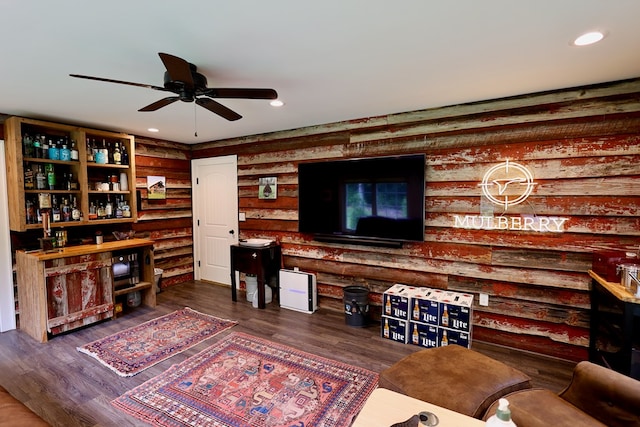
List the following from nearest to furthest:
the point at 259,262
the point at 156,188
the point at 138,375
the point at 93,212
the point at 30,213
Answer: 1. the point at 138,375
2. the point at 30,213
3. the point at 93,212
4. the point at 259,262
5. the point at 156,188

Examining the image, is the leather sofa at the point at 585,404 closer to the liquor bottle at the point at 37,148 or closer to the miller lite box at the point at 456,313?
the miller lite box at the point at 456,313

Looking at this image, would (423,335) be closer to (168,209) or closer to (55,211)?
(168,209)

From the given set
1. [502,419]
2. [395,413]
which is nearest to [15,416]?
[395,413]

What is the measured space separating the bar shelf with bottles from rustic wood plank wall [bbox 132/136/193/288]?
367 millimetres

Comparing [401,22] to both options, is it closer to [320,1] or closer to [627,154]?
[320,1]

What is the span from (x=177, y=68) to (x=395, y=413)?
2058 mm

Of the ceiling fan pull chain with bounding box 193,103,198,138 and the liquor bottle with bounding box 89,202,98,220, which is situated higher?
the ceiling fan pull chain with bounding box 193,103,198,138

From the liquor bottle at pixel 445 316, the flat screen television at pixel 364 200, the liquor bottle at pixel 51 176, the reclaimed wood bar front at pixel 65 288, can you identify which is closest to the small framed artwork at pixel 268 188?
the flat screen television at pixel 364 200

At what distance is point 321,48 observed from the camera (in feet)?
6.38

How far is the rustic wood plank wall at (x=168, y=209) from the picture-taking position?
15.2ft

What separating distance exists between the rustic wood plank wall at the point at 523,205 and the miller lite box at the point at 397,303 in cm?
36

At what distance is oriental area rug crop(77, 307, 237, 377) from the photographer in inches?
108

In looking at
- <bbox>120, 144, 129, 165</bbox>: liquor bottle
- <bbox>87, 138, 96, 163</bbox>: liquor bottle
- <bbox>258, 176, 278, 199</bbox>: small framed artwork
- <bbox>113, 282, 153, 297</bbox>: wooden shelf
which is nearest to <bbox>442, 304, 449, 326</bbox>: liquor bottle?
<bbox>258, 176, 278, 199</bbox>: small framed artwork

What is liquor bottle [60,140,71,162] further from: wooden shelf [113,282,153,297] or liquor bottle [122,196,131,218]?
wooden shelf [113,282,153,297]
